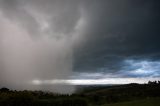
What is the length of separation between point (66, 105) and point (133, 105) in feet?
59.5

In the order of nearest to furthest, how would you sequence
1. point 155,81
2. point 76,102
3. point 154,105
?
point 154,105, point 76,102, point 155,81

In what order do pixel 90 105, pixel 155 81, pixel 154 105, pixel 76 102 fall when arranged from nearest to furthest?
pixel 154 105 → pixel 90 105 → pixel 76 102 → pixel 155 81

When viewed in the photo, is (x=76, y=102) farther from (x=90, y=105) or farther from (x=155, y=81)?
(x=155, y=81)

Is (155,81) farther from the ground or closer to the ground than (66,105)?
farther from the ground

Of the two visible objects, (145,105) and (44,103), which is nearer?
(145,105)

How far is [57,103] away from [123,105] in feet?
62.5

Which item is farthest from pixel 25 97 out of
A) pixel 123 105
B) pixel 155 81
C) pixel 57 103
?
pixel 155 81

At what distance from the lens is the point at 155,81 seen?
14988 cm

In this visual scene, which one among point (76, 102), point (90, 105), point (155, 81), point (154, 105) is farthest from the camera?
point (155, 81)

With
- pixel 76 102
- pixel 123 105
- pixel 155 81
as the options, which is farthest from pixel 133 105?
pixel 155 81

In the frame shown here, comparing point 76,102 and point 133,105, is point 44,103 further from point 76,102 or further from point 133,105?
point 133,105

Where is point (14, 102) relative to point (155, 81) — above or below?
below

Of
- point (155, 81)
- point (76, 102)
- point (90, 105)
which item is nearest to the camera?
point (90, 105)

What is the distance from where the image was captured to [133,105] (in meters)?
52.9
